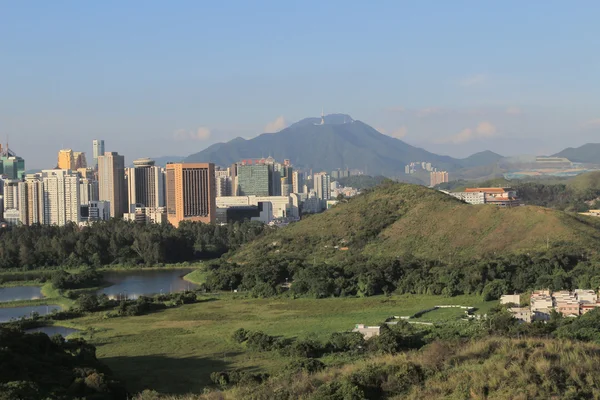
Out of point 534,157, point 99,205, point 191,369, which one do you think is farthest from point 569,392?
point 534,157

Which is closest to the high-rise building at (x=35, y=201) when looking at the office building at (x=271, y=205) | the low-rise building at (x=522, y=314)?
the office building at (x=271, y=205)

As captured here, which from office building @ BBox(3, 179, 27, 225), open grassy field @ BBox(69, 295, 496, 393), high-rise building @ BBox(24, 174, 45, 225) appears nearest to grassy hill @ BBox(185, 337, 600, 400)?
open grassy field @ BBox(69, 295, 496, 393)

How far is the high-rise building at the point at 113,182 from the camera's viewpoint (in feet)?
240

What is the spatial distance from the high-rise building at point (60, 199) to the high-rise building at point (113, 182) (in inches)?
211

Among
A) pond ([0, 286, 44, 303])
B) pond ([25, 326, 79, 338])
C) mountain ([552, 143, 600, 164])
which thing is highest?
mountain ([552, 143, 600, 164])

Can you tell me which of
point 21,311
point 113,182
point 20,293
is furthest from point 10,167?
point 21,311

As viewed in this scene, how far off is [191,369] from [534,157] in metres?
116

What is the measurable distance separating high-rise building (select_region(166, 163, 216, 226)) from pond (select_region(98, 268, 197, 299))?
22403 millimetres

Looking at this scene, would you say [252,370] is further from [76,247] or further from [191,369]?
[76,247]

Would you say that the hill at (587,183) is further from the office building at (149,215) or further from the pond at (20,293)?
the pond at (20,293)

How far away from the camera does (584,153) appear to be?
179000 millimetres

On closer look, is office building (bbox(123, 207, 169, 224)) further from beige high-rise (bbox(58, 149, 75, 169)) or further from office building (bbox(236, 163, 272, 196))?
beige high-rise (bbox(58, 149, 75, 169))

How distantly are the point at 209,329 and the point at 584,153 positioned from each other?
555 ft

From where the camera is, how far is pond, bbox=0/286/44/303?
1272 inches
